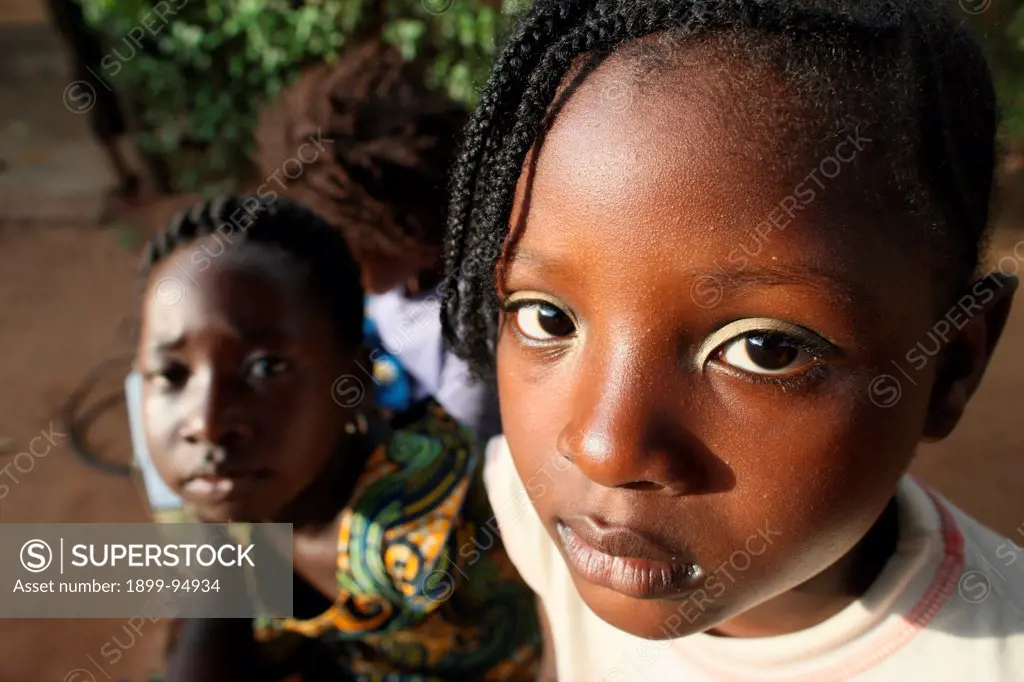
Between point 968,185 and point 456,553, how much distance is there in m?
0.98

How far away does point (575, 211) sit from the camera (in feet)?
2.39

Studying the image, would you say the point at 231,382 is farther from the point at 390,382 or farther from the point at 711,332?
the point at 711,332

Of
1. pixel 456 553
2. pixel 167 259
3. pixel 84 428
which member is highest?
pixel 167 259

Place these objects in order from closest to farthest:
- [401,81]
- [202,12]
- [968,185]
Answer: [968,185] < [401,81] < [202,12]

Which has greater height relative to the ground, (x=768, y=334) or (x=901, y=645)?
(x=768, y=334)

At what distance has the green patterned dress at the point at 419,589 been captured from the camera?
137 cm

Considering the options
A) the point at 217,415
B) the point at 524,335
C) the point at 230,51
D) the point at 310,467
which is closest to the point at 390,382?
the point at 310,467

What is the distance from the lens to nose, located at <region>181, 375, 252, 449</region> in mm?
1250

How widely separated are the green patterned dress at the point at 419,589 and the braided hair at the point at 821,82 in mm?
599

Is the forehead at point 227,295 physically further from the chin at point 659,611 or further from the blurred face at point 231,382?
the chin at point 659,611

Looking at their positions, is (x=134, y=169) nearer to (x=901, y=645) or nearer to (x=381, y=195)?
(x=381, y=195)

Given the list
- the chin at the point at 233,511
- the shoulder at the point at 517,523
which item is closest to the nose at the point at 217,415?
the chin at the point at 233,511

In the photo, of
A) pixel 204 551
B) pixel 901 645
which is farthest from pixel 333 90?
pixel 901 645

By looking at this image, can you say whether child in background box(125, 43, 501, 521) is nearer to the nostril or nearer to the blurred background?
the blurred background
